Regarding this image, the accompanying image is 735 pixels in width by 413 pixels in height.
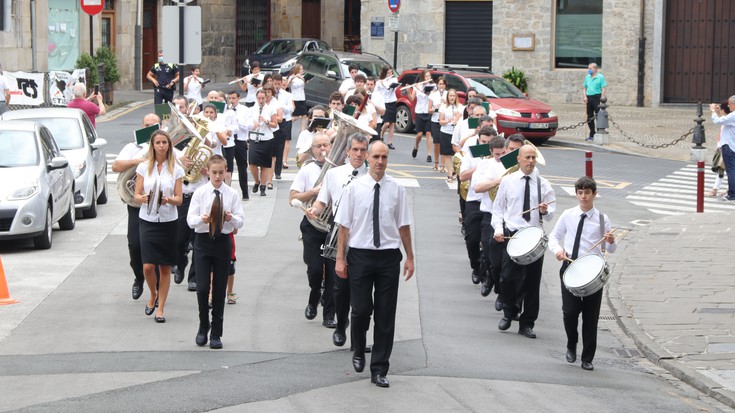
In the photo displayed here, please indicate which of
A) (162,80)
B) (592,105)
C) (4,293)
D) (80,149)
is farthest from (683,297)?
(162,80)

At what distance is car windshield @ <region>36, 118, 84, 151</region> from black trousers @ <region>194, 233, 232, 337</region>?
832 centimetres

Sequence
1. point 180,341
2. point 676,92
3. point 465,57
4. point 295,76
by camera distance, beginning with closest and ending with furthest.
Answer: point 180,341
point 295,76
point 676,92
point 465,57

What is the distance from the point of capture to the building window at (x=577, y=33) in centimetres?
3897

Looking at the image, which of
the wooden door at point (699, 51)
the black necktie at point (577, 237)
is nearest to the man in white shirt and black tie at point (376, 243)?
the black necktie at point (577, 237)

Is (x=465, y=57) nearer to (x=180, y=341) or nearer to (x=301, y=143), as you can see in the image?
(x=301, y=143)

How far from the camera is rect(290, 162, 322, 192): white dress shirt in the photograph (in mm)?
11773

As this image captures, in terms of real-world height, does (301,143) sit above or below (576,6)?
below

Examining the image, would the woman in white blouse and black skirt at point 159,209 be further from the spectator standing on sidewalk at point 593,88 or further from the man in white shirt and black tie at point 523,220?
the spectator standing on sidewalk at point 593,88

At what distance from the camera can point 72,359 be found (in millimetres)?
10367

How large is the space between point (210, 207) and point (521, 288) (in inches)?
121

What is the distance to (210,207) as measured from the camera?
10961 millimetres

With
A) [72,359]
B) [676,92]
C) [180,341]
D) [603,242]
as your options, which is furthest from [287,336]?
[676,92]

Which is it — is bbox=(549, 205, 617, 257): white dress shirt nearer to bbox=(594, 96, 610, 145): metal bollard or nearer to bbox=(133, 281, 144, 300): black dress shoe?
bbox=(133, 281, 144, 300): black dress shoe

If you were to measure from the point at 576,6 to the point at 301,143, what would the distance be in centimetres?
2612
